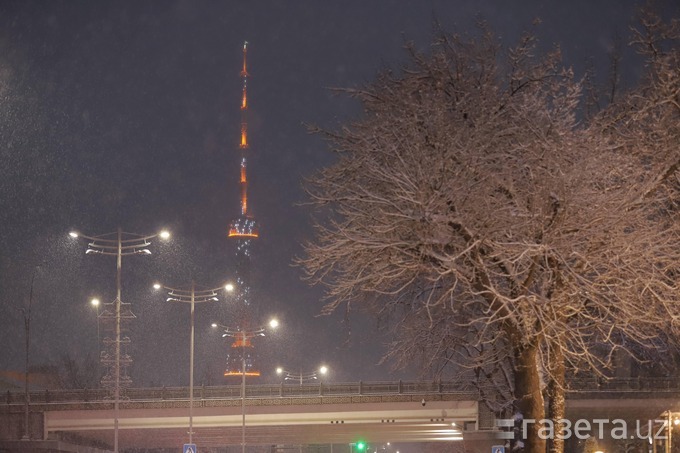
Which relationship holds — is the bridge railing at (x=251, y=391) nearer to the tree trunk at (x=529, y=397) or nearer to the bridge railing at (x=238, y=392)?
the bridge railing at (x=238, y=392)

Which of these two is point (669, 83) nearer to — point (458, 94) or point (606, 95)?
point (458, 94)

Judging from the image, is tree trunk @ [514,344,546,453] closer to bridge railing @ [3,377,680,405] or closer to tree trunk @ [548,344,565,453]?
tree trunk @ [548,344,565,453]

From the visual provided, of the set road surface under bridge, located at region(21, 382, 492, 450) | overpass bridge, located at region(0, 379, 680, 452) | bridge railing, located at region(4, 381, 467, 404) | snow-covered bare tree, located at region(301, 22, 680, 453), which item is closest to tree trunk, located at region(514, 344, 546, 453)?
snow-covered bare tree, located at region(301, 22, 680, 453)

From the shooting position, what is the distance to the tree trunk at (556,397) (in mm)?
14023

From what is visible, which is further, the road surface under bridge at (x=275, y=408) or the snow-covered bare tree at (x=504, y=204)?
the road surface under bridge at (x=275, y=408)

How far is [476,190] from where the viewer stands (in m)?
12.4

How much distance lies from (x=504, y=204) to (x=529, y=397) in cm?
280

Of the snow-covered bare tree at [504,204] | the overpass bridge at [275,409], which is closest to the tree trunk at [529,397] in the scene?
the snow-covered bare tree at [504,204]

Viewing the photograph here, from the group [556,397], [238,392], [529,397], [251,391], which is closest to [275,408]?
[251,391]

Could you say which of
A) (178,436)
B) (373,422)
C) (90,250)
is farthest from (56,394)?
(90,250)

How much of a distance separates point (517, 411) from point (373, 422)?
48261mm

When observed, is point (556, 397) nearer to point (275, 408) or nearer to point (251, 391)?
point (275, 408)

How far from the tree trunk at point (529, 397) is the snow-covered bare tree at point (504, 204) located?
2cm

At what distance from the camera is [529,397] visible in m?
14.0
